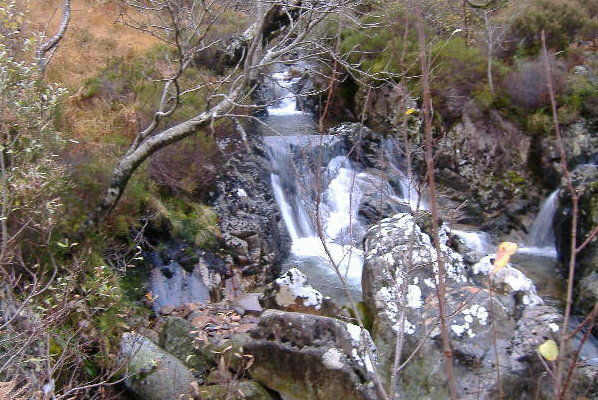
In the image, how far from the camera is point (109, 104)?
847cm

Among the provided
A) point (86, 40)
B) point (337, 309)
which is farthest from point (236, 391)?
point (86, 40)

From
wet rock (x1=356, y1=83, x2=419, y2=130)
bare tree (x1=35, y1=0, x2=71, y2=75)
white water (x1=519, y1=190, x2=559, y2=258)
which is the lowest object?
white water (x1=519, y1=190, x2=559, y2=258)

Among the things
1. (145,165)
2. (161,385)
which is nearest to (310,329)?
(161,385)

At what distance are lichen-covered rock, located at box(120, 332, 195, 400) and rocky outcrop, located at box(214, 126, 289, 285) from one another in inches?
113

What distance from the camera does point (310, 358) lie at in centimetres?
424

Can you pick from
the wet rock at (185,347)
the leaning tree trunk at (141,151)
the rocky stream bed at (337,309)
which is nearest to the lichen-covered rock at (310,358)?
the rocky stream bed at (337,309)

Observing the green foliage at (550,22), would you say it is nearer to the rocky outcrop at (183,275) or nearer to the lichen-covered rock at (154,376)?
the rocky outcrop at (183,275)

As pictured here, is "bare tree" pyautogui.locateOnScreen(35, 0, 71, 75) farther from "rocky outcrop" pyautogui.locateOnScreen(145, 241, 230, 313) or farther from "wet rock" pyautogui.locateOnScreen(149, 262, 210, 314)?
"wet rock" pyautogui.locateOnScreen(149, 262, 210, 314)

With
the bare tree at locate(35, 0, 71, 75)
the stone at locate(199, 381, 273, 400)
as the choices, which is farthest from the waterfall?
the bare tree at locate(35, 0, 71, 75)

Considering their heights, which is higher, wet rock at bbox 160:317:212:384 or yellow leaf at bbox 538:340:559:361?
yellow leaf at bbox 538:340:559:361

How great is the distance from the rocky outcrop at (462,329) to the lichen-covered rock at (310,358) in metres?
0.37

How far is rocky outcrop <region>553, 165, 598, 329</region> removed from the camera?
7102 mm

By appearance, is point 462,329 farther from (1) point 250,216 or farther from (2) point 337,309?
(1) point 250,216

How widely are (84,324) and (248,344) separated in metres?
1.35
